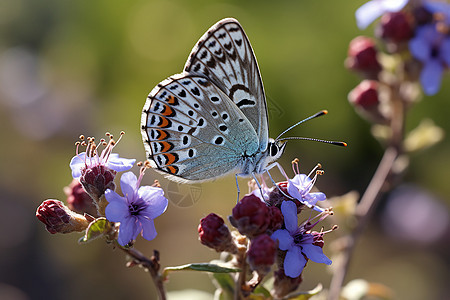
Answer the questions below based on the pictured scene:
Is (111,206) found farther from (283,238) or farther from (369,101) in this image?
(369,101)

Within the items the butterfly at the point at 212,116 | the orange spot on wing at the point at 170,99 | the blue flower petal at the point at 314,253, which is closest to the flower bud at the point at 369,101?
the butterfly at the point at 212,116

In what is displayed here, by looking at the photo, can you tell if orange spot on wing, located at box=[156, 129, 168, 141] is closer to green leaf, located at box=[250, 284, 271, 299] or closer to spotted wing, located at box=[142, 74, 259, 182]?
spotted wing, located at box=[142, 74, 259, 182]

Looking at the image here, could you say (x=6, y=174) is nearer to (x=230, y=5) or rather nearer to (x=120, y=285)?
(x=120, y=285)

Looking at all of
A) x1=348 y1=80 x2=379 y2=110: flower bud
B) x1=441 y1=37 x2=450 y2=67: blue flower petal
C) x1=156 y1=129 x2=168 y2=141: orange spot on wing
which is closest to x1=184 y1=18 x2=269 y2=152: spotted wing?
x1=156 y1=129 x2=168 y2=141: orange spot on wing

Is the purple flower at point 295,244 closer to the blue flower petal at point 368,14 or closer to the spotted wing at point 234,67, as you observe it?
the spotted wing at point 234,67

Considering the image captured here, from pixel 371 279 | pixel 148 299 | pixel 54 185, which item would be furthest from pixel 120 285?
pixel 371 279

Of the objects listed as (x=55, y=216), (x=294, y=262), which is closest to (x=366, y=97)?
(x=294, y=262)
